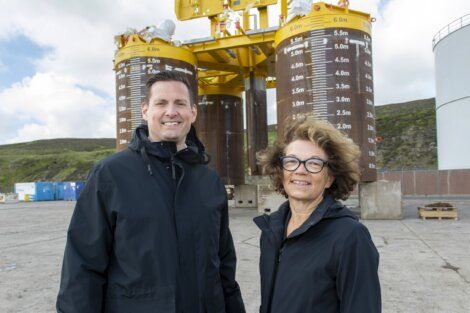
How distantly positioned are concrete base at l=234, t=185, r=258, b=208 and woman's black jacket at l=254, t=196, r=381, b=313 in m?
20.7

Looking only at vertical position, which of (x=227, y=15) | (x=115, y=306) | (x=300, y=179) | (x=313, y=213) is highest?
(x=227, y=15)

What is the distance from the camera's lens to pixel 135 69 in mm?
16125

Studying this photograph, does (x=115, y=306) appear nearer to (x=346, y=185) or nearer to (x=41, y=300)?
(x=346, y=185)

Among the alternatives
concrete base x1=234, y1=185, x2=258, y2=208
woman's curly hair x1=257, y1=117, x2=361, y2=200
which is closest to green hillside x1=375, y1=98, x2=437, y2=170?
concrete base x1=234, y1=185, x2=258, y2=208

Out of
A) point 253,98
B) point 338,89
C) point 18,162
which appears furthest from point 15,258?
point 18,162

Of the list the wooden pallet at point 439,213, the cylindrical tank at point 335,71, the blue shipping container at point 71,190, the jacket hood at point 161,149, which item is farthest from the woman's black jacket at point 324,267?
the blue shipping container at point 71,190

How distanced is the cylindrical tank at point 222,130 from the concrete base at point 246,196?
0.65m

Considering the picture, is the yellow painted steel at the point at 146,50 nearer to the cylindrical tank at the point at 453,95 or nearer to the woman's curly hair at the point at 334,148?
the woman's curly hair at the point at 334,148

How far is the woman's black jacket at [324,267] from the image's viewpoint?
2029mm

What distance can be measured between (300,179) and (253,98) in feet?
61.8

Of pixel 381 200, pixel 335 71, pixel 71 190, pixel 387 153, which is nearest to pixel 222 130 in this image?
pixel 335 71

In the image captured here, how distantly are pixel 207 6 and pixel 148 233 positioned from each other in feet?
59.1

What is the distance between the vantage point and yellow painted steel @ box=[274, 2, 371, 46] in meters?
13.5

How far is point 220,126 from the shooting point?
22094 mm
